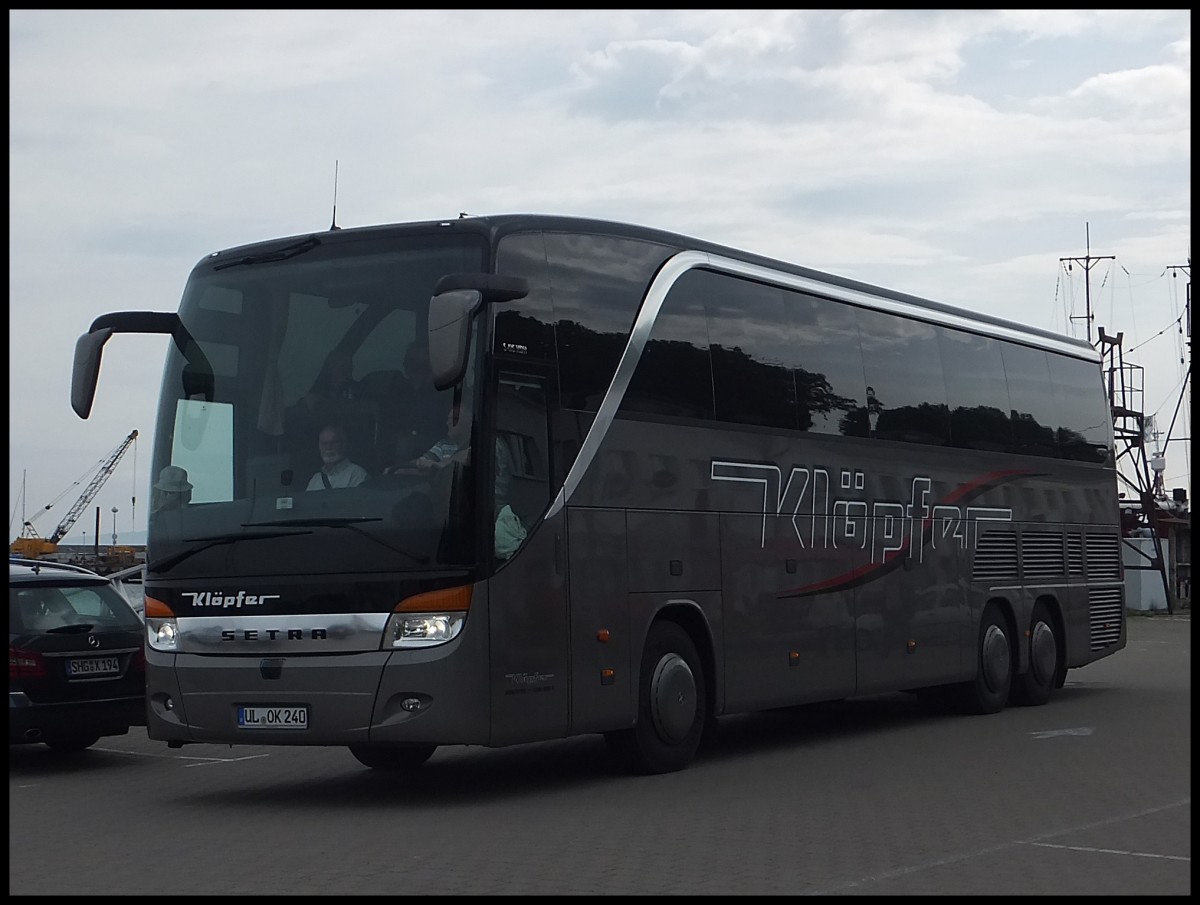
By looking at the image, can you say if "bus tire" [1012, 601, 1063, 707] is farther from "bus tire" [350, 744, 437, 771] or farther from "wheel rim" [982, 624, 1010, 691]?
"bus tire" [350, 744, 437, 771]

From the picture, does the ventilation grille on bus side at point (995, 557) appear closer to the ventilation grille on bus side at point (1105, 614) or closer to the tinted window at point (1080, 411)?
the tinted window at point (1080, 411)

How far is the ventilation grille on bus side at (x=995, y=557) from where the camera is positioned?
1894 cm

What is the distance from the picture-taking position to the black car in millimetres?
14391

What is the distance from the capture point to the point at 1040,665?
20.2m

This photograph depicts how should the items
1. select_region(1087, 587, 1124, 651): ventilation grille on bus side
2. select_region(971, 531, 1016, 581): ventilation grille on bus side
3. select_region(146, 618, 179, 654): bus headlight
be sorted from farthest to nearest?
select_region(1087, 587, 1124, 651): ventilation grille on bus side, select_region(971, 531, 1016, 581): ventilation grille on bus side, select_region(146, 618, 179, 654): bus headlight

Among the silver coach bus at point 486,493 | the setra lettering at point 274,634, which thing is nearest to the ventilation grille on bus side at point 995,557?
the silver coach bus at point 486,493

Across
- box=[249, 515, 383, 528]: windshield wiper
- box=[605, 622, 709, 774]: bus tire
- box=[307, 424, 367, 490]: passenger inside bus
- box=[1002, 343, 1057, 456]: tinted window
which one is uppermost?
box=[1002, 343, 1057, 456]: tinted window

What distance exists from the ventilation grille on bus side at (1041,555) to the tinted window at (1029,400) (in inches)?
36.0

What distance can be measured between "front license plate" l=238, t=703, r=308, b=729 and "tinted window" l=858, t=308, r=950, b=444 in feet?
22.7

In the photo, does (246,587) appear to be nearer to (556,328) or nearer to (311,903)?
(556,328)

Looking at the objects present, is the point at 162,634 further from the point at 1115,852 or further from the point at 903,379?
the point at 903,379

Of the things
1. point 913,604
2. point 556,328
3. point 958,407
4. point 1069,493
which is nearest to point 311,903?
point 556,328

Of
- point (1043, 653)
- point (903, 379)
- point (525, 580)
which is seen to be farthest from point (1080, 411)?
point (525, 580)

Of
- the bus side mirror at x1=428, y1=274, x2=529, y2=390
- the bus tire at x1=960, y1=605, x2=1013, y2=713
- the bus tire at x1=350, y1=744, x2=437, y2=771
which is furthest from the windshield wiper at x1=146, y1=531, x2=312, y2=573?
the bus tire at x1=960, y1=605, x2=1013, y2=713
